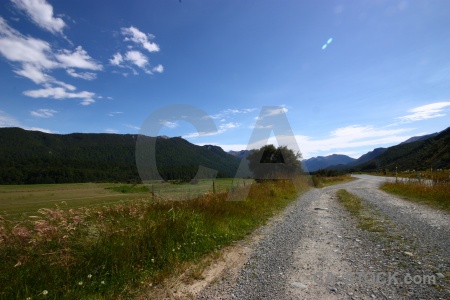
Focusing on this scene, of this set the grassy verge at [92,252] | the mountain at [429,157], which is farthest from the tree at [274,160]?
the mountain at [429,157]

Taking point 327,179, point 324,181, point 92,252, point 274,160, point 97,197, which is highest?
point 274,160

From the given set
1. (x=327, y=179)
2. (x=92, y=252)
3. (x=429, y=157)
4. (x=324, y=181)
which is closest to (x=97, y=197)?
(x=92, y=252)

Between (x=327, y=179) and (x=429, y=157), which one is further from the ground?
(x=429, y=157)

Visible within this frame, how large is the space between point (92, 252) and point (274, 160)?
32496mm

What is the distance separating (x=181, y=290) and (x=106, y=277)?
1.20 m

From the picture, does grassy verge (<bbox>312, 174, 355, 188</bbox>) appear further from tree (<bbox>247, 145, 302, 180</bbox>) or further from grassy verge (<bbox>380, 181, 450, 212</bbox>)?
grassy verge (<bbox>380, 181, 450, 212</bbox>)

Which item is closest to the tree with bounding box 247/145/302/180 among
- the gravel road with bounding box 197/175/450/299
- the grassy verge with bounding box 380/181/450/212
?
the grassy verge with bounding box 380/181/450/212

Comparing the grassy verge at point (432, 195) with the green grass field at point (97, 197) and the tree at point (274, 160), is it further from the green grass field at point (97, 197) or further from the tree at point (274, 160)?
the tree at point (274, 160)

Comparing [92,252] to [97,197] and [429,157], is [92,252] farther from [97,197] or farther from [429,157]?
[429,157]

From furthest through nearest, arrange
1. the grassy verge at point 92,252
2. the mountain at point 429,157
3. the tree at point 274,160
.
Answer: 1. the mountain at point 429,157
2. the tree at point 274,160
3. the grassy verge at point 92,252

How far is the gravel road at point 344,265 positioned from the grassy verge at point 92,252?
116 centimetres

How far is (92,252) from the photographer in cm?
399

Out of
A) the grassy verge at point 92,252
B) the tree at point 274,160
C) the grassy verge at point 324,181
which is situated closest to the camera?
the grassy verge at point 92,252

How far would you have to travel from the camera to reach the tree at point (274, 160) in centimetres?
3394
